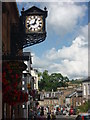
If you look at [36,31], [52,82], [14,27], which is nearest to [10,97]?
[36,31]

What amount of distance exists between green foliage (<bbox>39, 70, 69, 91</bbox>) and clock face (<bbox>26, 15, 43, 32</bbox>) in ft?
315

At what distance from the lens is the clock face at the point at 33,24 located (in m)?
17.3

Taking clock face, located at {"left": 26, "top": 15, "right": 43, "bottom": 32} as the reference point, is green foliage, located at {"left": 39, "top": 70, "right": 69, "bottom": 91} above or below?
below

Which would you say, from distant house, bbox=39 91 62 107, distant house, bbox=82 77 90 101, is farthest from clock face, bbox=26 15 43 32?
distant house, bbox=39 91 62 107

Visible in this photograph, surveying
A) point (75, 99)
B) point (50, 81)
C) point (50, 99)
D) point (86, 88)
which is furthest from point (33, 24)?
point (50, 81)

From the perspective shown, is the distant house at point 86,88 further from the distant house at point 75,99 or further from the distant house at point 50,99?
the distant house at point 50,99

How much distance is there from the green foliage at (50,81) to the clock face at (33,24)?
96.1 m

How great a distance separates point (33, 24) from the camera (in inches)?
677

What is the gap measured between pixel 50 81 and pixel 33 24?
368 ft

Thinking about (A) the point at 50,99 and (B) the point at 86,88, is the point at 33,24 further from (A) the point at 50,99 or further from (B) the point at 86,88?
(A) the point at 50,99

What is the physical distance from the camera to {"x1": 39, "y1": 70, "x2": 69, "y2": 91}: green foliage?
120 metres

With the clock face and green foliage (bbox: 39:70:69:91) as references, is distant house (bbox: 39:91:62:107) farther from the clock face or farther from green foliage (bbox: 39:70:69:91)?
the clock face

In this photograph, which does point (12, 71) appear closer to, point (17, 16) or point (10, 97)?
point (10, 97)

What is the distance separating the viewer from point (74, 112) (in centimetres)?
5434
